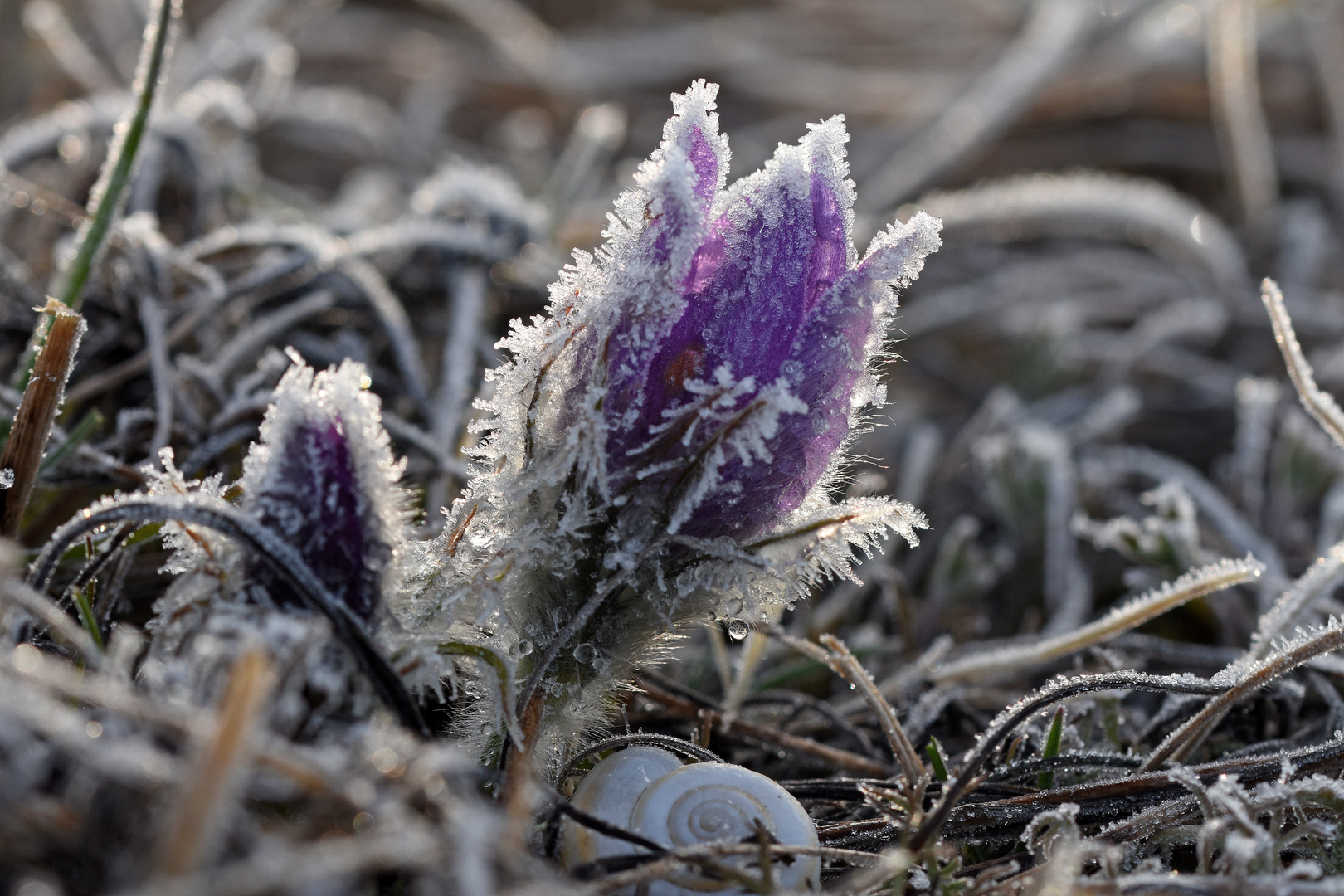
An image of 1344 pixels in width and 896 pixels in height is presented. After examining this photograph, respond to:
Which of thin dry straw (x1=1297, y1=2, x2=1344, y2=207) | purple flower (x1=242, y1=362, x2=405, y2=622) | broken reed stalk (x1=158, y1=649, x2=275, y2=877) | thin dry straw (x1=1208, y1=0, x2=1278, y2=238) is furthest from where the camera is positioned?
thin dry straw (x1=1297, y1=2, x2=1344, y2=207)

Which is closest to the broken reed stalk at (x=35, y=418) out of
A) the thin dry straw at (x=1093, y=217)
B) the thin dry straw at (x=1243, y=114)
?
the thin dry straw at (x=1093, y=217)

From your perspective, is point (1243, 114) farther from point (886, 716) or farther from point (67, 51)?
point (67, 51)

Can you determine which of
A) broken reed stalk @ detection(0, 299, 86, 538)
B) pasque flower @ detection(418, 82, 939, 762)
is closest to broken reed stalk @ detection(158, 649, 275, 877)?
pasque flower @ detection(418, 82, 939, 762)

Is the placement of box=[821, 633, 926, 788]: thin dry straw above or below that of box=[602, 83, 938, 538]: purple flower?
below

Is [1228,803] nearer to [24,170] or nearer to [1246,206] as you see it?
[24,170]

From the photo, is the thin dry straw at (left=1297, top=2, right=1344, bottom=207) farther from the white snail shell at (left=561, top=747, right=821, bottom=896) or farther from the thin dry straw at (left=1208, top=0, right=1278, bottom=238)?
the white snail shell at (left=561, top=747, right=821, bottom=896)

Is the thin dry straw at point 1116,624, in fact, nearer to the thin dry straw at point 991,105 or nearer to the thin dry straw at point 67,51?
the thin dry straw at point 991,105

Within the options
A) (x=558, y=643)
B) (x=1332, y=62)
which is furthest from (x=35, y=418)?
(x=1332, y=62)
